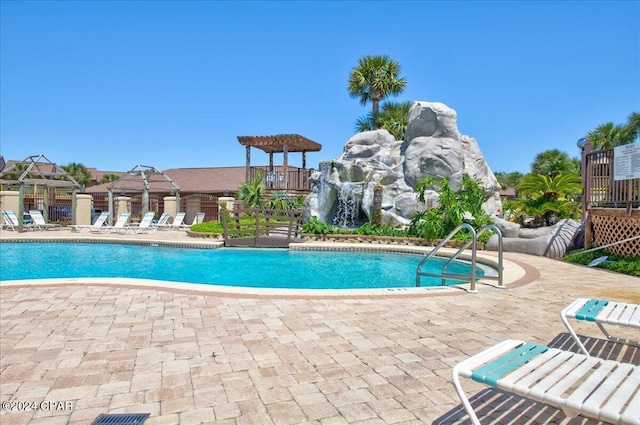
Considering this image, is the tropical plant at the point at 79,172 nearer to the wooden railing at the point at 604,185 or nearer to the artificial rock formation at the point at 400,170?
the artificial rock formation at the point at 400,170

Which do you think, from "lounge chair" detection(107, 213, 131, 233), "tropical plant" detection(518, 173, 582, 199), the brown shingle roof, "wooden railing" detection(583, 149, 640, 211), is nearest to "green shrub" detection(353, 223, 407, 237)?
"tropical plant" detection(518, 173, 582, 199)

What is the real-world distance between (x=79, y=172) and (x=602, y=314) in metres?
44.3

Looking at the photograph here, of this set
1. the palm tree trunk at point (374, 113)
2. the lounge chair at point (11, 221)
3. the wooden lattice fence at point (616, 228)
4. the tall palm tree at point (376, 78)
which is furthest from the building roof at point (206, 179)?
the wooden lattice fence at point (616, 228)

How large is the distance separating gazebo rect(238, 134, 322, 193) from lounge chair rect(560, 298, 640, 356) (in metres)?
20.3

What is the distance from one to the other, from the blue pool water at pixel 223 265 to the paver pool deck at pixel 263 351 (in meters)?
3.20

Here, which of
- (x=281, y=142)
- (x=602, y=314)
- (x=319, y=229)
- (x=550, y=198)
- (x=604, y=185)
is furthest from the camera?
(x=281, y=142)

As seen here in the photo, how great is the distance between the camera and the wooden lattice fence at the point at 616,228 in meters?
9.52

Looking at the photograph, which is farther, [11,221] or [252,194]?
[252,194]

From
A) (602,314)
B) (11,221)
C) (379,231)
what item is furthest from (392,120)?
(602,314)

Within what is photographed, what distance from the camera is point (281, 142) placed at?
2358 centimetres

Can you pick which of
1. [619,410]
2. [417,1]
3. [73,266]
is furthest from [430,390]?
[417,1]

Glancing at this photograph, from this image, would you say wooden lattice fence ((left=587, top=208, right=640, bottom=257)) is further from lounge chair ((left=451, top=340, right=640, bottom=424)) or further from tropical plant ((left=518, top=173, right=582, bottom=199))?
lounge chair ((left=451, top=340, right=640, bottom=424))

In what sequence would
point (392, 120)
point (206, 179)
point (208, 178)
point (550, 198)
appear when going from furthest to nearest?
Result: point (208, 178) → point (206, 179) → point (392, 120) → point (550, 198)

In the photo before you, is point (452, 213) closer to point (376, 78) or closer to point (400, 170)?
point (400, 170)
